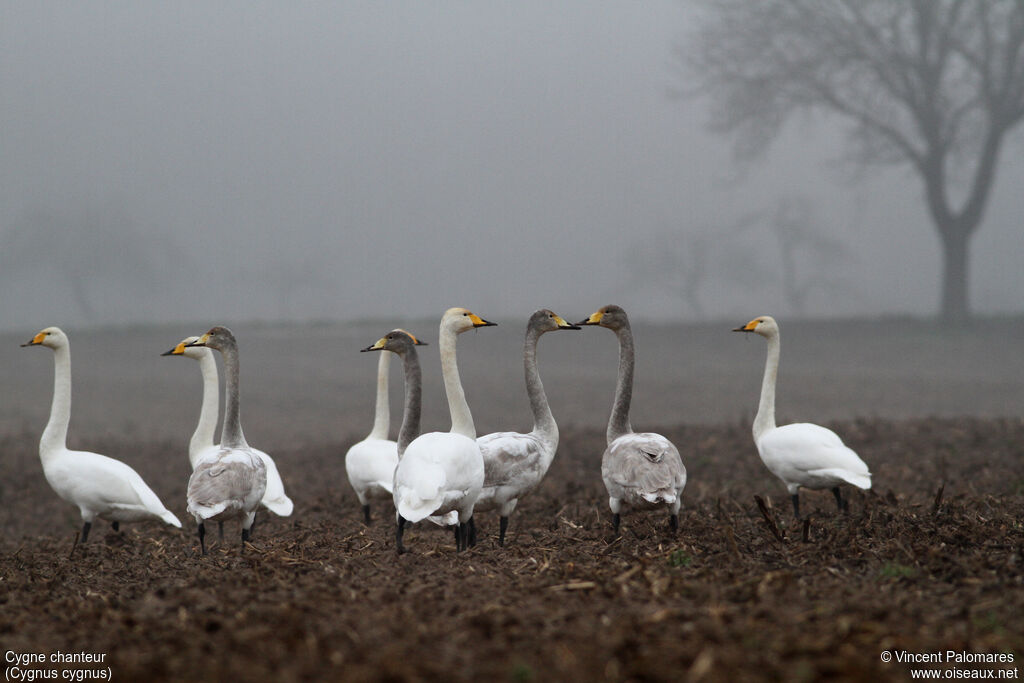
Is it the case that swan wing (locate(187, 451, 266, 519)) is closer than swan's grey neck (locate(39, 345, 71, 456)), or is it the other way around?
swan wing (locate(187, 451, 266, 519))

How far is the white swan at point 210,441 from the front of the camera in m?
8.41

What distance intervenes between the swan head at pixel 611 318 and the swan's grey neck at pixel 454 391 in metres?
1.37

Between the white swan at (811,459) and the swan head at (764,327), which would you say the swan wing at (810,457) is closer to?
the white swan at (811,459)

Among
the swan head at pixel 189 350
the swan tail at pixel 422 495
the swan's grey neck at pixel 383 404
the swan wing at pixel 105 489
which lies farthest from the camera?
the swan's grey neck at pixel 383 404

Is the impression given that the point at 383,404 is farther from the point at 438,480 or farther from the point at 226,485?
the point at 438,480

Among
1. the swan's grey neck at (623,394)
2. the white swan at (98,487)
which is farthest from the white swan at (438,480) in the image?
the white swan at (98,487)

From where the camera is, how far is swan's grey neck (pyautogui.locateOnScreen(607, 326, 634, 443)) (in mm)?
8125

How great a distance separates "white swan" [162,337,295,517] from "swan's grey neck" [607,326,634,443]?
331cm

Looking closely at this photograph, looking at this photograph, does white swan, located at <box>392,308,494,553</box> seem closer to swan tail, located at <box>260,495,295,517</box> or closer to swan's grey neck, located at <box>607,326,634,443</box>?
swan's grey neck, located at <box>607,326,634,443</box>

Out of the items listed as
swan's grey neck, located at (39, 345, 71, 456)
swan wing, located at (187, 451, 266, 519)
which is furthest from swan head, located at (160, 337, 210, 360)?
swan wing, located at (187, 451, 266, 519)

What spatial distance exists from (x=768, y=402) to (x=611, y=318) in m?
2.22

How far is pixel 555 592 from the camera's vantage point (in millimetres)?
4660

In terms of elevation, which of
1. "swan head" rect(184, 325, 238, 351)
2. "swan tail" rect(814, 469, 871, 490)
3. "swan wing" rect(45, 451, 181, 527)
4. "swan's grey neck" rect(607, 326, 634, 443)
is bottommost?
"swan wing" rect(45, 451, 181, 527)

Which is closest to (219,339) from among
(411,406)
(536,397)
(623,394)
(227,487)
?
(411,406)
